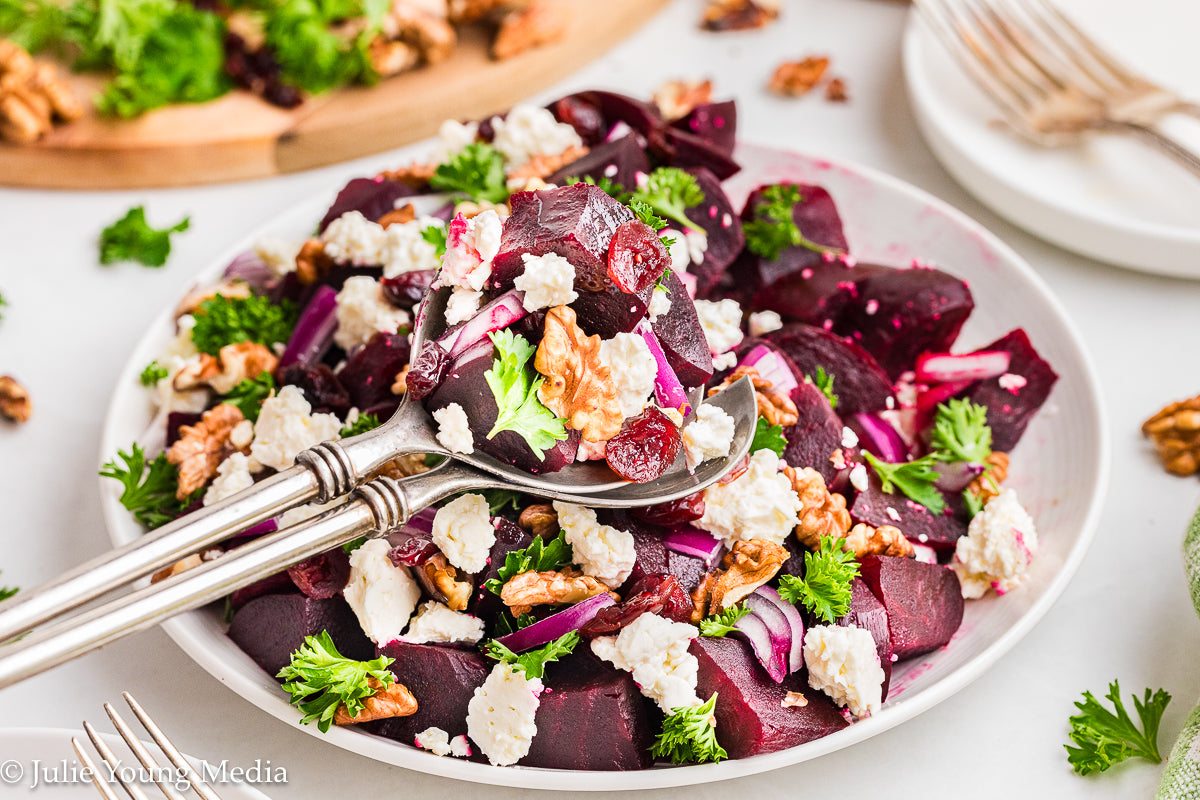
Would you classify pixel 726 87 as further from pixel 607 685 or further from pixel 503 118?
pixel 607 685

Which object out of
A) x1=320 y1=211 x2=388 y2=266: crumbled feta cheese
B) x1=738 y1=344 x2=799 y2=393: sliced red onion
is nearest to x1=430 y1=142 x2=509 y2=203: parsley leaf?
x1=320 y1=211 x2=388 y2=266: crumbled feta cheese

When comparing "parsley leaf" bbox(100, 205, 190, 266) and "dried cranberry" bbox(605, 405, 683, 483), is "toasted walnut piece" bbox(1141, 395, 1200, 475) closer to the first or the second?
"dried cranberry" bbox(605, 405, 683, 483)

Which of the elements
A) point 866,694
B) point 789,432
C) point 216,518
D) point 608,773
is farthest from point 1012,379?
point 216,518

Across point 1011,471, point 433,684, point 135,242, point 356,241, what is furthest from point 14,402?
point 1011,471

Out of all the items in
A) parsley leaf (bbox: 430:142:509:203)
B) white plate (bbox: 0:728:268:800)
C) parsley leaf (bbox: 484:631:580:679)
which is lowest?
white plate (bbox: 0:728:268:800)

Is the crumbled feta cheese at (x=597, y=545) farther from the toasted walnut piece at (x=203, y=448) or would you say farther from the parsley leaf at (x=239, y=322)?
the parsley leaf at (x=239, y=322)

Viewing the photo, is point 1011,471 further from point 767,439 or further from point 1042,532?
point 767,439
